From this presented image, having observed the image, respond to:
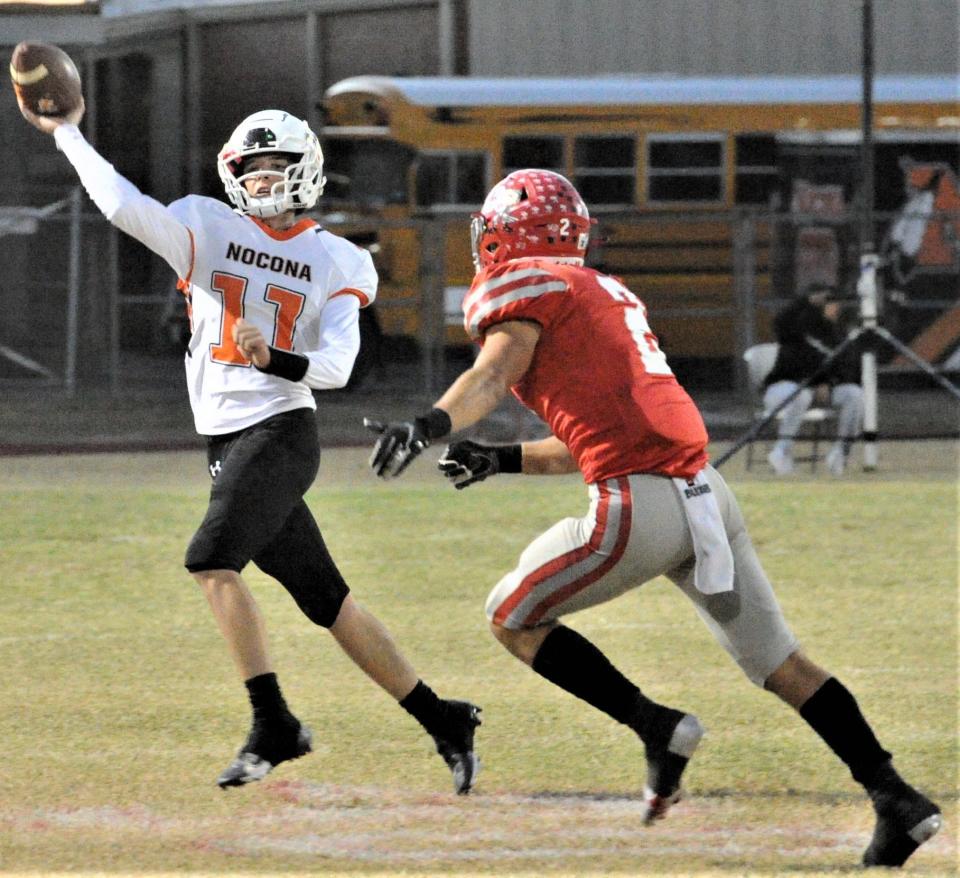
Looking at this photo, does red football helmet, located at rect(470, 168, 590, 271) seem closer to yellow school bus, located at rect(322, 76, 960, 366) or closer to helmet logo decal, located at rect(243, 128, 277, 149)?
helmet logo decal, located at rect(243, 128, 277, 149)

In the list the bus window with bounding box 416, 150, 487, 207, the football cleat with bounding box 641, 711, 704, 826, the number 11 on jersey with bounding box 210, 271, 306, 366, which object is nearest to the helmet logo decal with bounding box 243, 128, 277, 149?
the number 11 on jersey with bounding box 210, 271, 306, 366

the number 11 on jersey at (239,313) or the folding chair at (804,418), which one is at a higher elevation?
the number 11 on jersey at (239,313)

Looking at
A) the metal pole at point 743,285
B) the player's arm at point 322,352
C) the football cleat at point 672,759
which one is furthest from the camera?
the metal pole at point 743,285

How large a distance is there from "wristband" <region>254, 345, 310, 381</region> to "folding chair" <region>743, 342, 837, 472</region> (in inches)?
334

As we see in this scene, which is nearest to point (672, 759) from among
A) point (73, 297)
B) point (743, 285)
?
point (743, 285)

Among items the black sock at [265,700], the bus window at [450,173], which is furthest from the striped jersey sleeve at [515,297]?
the bus window at [450,173]

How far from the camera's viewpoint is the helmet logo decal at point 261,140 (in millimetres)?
5598

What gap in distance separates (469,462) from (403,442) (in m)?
0.51

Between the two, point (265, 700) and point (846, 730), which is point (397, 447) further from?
point (846, 730)

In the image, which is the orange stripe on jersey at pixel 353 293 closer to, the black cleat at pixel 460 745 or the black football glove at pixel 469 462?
the black football glove at pixel 469 462

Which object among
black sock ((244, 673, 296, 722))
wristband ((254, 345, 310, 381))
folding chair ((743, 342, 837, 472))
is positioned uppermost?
wristband ((254, 345, 310, 381))

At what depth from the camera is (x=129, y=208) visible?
17.8 ft

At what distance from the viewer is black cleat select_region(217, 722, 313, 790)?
17.9ft

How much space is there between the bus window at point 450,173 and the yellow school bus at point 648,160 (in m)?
0.01
